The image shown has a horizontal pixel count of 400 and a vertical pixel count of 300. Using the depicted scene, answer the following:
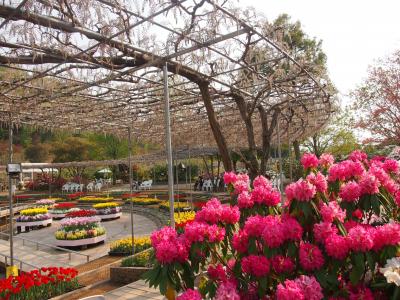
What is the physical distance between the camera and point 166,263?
5.31 feet

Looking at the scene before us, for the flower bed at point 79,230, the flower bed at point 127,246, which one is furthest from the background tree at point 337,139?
the flower bed at point 127,246

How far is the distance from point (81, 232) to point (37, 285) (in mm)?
4897

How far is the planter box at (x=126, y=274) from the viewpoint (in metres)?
5.16

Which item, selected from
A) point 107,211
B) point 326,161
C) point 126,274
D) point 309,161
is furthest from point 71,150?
point 309,161

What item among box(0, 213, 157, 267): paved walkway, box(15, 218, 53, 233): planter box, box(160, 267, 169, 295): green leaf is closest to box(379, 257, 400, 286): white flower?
box(160, 267, 169, 295): green leaf

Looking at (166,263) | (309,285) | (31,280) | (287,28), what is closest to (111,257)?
(31,280)

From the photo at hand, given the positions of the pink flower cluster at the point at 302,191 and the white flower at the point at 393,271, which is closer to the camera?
the white flower at the point at 393,271

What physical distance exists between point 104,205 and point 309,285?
13.7 metres

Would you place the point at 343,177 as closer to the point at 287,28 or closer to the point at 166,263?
the point at 166,263

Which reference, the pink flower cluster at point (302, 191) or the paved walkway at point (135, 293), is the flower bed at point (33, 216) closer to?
the paved walkway at point (135, 293)

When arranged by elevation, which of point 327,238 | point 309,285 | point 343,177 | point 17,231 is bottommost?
point 17,231

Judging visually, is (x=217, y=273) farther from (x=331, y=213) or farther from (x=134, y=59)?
(x=134, y=59)

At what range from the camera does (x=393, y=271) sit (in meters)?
1.23

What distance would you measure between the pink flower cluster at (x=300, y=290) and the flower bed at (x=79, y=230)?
8846 millimetres
